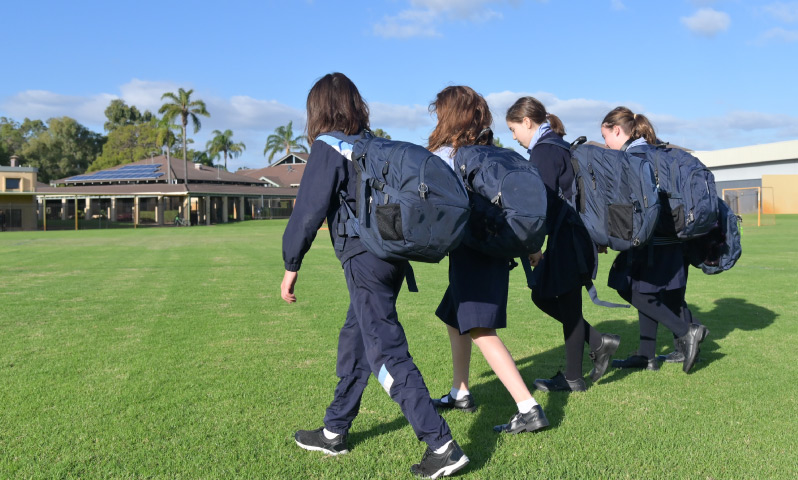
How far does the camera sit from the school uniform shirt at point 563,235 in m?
4.20

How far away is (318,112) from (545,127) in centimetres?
179

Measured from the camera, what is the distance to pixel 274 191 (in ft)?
201

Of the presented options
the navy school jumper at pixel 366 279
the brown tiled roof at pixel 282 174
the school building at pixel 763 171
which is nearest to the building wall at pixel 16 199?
the brown tiled roof at pixel 282 174

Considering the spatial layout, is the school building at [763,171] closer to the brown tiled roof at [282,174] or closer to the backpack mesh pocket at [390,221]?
the brown tiled roof at [282,174]

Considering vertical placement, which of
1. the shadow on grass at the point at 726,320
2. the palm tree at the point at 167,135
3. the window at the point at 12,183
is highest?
the palm tree at the point at 167,135

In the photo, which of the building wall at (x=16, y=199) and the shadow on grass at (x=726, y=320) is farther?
the building wall at (x=16, y=199)

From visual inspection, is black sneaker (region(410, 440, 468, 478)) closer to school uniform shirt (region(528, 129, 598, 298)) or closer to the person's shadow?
the person's shadow

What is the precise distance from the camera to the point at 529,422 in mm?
3488

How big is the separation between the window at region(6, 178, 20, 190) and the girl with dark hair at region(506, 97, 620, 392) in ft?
186

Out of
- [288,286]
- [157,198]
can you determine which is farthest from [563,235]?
[157,198]

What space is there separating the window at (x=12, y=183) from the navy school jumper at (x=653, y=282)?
56.8 m

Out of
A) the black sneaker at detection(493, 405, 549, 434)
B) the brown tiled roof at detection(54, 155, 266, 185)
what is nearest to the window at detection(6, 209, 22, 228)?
the brown tiled roof at detection(54, 155, 266, 185)

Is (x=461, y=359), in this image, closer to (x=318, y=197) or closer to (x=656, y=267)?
(x=318, y=197)

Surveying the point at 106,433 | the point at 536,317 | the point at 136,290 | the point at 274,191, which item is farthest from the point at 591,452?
the point at 274,191
